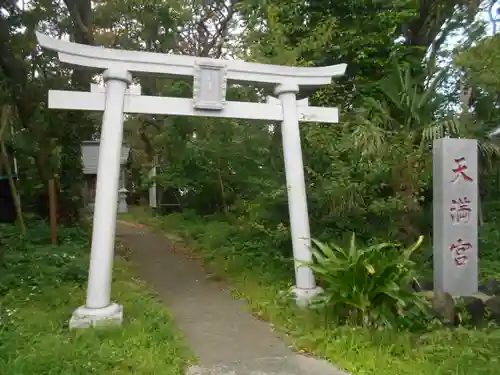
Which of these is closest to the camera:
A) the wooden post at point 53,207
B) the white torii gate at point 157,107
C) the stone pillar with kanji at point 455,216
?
Result: the white torii gate at point 157,107

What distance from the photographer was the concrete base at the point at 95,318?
5217 mm

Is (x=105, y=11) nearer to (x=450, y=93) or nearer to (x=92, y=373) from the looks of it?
(x=450, y=93)

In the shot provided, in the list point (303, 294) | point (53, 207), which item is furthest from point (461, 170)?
point (53, 207)

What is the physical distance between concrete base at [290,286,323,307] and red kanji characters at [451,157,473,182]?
2.37 metres

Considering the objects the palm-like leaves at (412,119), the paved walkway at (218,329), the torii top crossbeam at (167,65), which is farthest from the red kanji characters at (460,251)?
the torii top crossbeam at (167,65)

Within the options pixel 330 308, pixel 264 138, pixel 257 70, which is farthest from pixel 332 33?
pixel 330 308

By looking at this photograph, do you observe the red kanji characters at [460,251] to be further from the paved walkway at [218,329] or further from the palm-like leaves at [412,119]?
the paved walkway at [218,329]

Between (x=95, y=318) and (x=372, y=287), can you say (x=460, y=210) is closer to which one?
(x=372, y=287)

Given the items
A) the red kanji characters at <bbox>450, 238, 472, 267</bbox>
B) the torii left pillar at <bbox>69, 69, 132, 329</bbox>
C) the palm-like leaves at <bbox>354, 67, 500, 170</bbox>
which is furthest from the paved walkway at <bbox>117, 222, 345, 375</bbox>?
the palm-like leaves at <bbox>354, 67, 500, 170</bbox>

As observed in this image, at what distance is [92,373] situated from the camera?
3.98 meters

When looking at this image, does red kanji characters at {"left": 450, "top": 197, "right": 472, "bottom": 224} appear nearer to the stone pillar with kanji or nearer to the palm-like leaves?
the stone pillar with kanji

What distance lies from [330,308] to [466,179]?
2.60 metres

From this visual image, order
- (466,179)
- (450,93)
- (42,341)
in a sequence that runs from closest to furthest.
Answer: (42,341) < (466,179) < (450,93)

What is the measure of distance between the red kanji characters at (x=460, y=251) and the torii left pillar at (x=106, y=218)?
4326 millimetres
